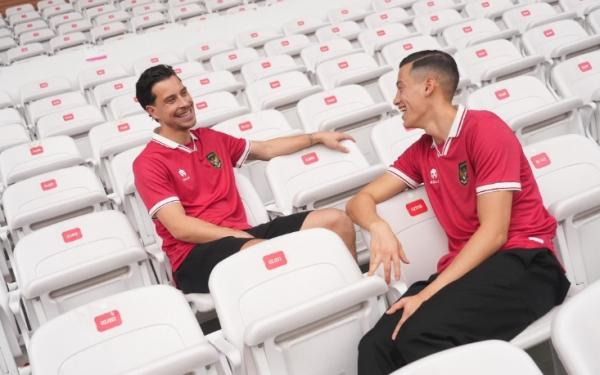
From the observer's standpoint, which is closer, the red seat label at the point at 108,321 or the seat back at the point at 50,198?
the red seat label at the point at 108,321

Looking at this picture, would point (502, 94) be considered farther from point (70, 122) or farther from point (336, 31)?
point (336, 31)

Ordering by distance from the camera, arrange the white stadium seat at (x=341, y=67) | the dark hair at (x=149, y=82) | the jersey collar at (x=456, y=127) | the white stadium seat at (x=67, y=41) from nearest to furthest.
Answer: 1. the jersey collar at (x=456, y=127)
2. the dark hair at (x=149, y=82)
3. the white stadium seat at (x=341, y=67)
4. the white stadium seat at (x=67, y=41)

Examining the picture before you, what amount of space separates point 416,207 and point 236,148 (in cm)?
99

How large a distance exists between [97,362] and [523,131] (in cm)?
218

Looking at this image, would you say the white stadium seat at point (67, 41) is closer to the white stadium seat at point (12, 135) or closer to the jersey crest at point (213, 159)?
the white stadium seat at point (12, 135)

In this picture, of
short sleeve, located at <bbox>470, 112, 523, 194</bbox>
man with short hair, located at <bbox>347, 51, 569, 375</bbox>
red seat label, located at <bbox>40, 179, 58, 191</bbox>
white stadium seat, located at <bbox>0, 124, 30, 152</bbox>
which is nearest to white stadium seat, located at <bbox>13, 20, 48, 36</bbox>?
white stadium seat, located at <bbox>0, 124, 30, 152</bbox>

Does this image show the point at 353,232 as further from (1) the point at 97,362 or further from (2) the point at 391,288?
(1) the point at 97,362

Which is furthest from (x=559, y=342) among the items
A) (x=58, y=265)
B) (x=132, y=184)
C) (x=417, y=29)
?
(x=417, y=29)

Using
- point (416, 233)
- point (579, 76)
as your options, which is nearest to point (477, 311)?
point (416, 233)

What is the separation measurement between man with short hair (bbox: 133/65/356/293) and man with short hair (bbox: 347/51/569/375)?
0.45m

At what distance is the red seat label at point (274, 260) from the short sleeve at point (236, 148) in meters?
0.93

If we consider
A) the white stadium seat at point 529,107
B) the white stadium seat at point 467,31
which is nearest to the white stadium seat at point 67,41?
the white stadium seat at point 467,31

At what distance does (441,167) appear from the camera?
2.11 m

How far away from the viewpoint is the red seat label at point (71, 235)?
2500 mm
